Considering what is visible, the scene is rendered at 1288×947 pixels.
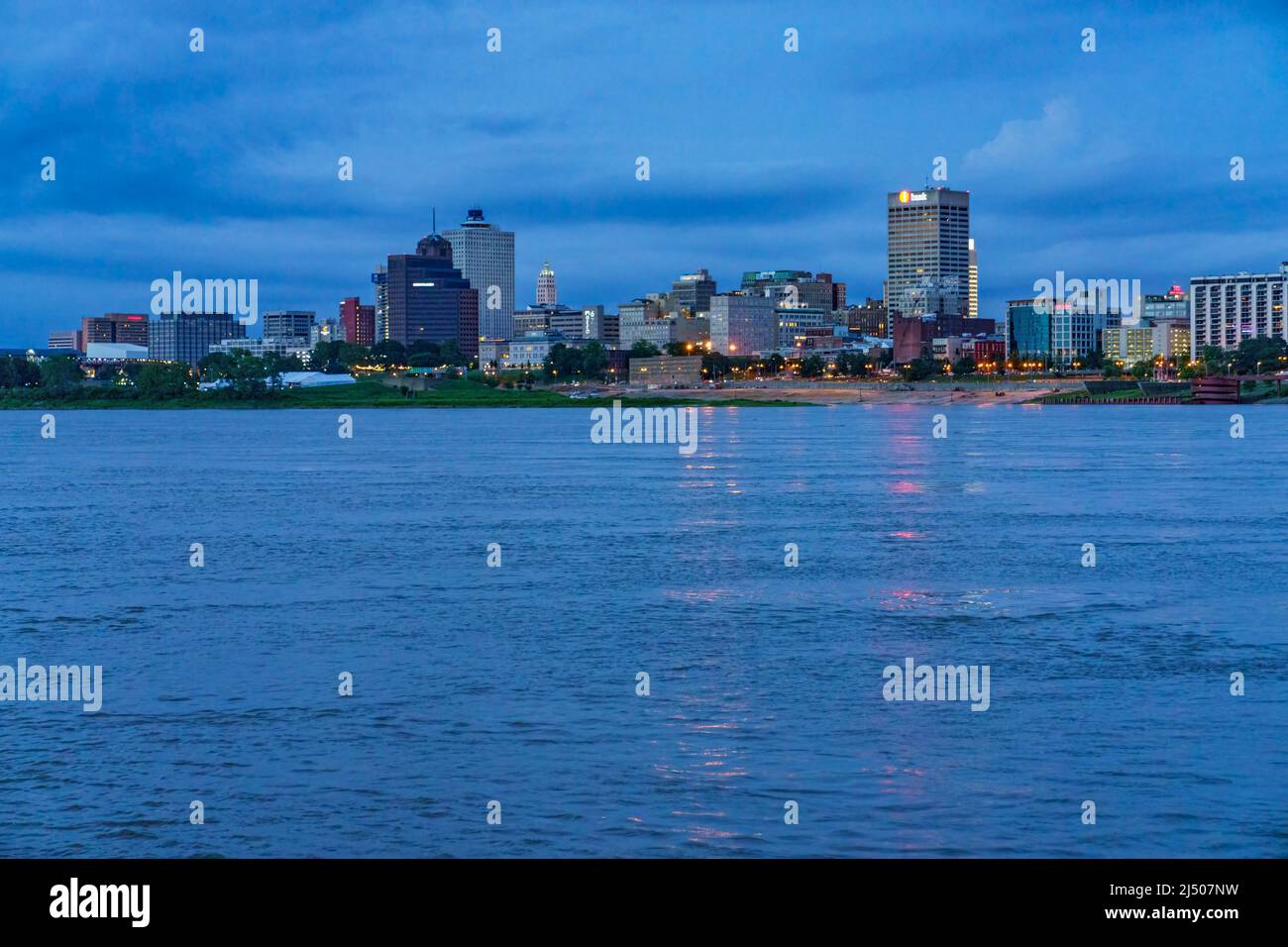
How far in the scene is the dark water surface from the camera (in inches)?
550

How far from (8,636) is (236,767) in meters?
9.59

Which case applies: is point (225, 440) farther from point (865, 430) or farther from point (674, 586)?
point (674, 586)

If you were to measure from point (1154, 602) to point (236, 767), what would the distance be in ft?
55.5

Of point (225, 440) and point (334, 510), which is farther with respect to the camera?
point (225, 440)

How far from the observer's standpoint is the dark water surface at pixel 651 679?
550 inches

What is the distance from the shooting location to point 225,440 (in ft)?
353

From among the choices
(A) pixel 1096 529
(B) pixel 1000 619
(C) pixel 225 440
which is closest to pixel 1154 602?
(B) pixel 1000 619

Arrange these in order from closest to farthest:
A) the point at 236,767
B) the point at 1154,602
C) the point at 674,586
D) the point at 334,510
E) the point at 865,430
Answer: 1. the point at 236,767
2. the point at 1154,602
3. the point at 674,586
4. the point at 334,510
5. the point at 865,430

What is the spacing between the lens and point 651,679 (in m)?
20.0

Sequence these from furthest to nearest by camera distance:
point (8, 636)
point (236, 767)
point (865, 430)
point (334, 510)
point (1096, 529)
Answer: point (865, 430) → point (334, 510) → point (1096, 529) → point (8, 636) → point (236, 767)

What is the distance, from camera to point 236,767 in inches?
624
